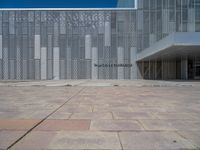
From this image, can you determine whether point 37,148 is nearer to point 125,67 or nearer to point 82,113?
point 82,113

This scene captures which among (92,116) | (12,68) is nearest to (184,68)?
(12,68)

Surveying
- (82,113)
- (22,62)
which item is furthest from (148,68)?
(82,113)

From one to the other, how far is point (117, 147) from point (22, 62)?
43.2 metres

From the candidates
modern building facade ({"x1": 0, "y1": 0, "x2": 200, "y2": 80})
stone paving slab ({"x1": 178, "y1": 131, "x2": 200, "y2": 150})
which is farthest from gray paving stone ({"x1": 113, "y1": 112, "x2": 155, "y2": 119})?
modern building facade ({"x1": 0, "y1": 0, "x2": 200, "y2": 80})

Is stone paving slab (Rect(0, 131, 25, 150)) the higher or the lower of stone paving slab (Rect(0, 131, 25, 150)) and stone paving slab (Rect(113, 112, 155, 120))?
the higher

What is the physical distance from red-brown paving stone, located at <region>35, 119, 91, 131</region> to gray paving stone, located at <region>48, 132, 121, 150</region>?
42cm

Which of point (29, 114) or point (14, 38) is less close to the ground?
point (14, 38)

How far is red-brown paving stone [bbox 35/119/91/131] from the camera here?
5.32 m

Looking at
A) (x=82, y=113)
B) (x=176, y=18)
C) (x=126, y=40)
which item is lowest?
(x=82, y=113)

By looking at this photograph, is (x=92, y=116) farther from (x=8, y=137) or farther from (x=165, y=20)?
(x=165, y=20)

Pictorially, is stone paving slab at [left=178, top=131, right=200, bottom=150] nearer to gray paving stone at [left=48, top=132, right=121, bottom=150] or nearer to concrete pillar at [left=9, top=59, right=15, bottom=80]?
gray paving stone at [left=48, top=132, right=121, bottom=150]

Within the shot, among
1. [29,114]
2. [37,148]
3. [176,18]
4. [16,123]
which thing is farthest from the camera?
[176,18]

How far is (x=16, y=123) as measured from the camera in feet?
19.1

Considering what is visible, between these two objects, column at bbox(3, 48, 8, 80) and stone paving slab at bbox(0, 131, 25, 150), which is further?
column at bbox(3, 48, 8, 80)
